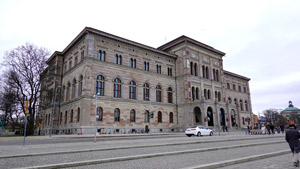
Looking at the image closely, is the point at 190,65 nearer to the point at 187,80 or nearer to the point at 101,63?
the point at 187,80

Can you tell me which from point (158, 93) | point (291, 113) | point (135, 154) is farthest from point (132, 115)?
point (291, 113)

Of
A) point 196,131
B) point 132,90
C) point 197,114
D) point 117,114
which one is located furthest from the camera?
point 197,114

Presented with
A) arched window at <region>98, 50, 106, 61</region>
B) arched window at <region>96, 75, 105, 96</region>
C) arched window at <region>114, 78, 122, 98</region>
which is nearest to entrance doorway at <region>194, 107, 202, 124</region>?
arched window at <region>114, 78, 122, 98</region>

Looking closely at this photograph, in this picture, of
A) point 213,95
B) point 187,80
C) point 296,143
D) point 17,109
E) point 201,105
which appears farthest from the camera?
point 213,95

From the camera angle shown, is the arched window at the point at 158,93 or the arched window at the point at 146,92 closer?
the arched window at the point at 146,92

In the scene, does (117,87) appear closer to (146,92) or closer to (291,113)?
(146,92)

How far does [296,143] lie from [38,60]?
A: 1620 inches

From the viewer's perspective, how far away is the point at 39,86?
3928 cm

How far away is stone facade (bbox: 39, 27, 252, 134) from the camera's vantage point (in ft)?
120

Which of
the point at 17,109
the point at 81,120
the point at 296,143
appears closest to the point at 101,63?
the point at 81,120

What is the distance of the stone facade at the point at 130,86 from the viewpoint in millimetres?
36688

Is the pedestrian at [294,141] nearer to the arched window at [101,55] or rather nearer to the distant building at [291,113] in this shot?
the arched window at [101,55]

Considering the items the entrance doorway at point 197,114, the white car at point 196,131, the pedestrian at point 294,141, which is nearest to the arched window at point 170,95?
the entrance doorway at point 197,114

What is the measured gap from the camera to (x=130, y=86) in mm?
41719
